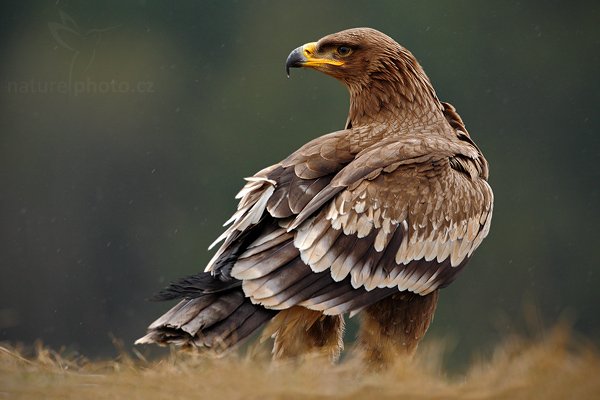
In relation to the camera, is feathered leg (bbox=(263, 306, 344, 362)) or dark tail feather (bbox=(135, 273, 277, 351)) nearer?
dark tail feather (bbox=(135, 273, 277, 351))

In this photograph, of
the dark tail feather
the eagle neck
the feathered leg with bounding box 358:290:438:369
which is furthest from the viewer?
the eagle neck

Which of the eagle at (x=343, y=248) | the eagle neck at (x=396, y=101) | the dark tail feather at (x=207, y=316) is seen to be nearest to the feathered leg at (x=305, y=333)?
the eagle at (x=343, y=248)

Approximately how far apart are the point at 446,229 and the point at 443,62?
851 inches

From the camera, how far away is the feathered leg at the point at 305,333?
21.3 feet

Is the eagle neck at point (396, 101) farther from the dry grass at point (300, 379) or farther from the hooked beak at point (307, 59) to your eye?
the dry grass at point (300, 379)

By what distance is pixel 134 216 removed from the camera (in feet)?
84.8

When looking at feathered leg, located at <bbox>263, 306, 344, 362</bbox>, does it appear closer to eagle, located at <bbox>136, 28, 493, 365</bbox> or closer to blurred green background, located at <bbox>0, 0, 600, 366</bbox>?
eagle, located at <bbox>136, 28, 493, 365</bbox>

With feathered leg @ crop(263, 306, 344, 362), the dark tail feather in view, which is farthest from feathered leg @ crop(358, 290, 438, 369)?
the dark tail feather

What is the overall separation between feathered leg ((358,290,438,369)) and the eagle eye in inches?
68.8

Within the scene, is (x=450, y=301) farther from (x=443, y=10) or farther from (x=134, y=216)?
(x=443, y=10)

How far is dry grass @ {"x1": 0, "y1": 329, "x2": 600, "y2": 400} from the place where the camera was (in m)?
5.57

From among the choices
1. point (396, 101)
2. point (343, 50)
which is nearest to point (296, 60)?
point (343, 50)

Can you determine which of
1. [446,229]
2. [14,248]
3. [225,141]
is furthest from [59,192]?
[446,229]

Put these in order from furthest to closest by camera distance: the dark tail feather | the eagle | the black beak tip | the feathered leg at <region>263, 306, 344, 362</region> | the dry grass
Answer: the black beak tip < the feathered leg at <region>263, 306, 344, 362</region> < the eagle < the dark tail feather < the dry grass
